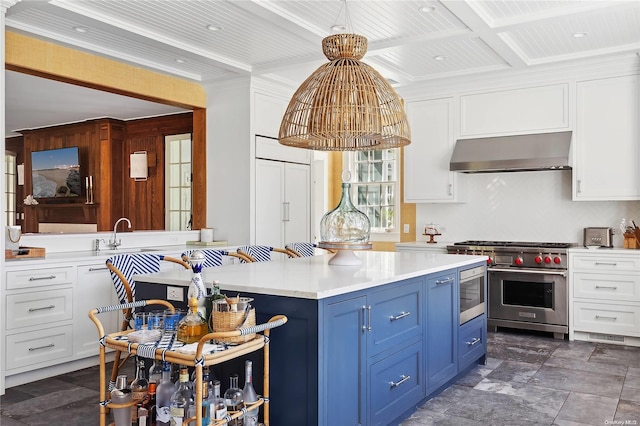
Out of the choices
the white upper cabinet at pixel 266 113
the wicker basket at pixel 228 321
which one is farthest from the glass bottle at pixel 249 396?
the white upper cabinet at pixel 266 113

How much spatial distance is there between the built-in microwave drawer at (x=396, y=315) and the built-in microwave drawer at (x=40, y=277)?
2.51 meters

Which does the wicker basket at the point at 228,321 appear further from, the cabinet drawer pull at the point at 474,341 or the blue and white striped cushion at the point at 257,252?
the cabinet drawer pull at the point at 474,341

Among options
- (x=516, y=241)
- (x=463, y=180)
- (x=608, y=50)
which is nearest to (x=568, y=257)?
(x=516, y=241)

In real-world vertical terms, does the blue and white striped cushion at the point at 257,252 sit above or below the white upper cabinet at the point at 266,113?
below

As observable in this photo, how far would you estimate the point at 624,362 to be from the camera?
441 cm

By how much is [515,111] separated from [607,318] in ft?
7.05

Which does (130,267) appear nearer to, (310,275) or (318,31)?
(310,275)

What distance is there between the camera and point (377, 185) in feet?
25.1

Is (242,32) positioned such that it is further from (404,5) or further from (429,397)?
(429,397)

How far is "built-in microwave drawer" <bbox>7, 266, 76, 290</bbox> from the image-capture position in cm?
385

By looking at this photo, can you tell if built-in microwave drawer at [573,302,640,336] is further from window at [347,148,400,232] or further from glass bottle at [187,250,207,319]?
glass bottle at [187,250,207,319]

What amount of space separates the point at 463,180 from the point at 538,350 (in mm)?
2120

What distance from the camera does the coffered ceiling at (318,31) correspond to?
4.04 metres

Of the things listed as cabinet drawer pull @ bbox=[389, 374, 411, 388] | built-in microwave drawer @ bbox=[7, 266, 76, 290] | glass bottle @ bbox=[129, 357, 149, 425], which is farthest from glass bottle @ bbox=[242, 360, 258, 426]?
built-in microwave drawer @ bbox=[7, 266, 76, 290]
